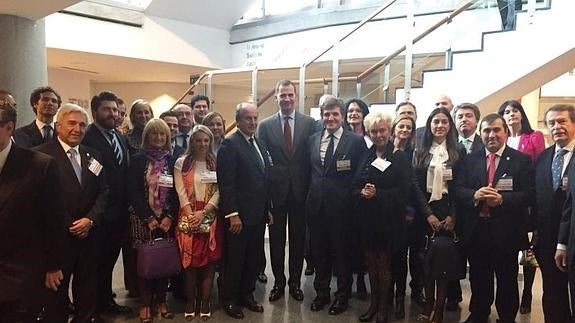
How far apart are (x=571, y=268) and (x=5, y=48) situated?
475 cm

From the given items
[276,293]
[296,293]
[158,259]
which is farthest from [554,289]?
[158,259]

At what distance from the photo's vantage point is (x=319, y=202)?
135 inches

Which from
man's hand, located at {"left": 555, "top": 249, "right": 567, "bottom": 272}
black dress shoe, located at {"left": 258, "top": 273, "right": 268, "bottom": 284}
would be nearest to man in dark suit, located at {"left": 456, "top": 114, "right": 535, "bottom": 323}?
man's hand, located at {"left": 555, "top": 249, "right": 567, "bottom": 272}

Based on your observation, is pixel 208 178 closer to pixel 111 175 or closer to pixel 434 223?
pixel 111 175

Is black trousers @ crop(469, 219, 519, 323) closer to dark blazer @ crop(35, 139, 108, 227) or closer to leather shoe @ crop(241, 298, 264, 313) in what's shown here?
leather shoe @ crop(241, 298, 264, 313)

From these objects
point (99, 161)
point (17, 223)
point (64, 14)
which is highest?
point (64, 14)

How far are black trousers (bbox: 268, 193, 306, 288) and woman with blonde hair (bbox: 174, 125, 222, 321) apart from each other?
1.58 ft

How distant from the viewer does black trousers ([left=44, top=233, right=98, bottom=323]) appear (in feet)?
9.28

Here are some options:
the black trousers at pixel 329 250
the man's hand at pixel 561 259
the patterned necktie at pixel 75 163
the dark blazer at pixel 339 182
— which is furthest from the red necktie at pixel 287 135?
the man's hand at pixel 561 259

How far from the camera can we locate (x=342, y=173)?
3406 mm

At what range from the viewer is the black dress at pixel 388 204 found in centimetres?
313

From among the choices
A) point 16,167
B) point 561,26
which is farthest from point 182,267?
point 561,26

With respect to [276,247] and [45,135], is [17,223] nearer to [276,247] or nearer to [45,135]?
[45,135]

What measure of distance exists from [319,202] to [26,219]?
1983 mm
